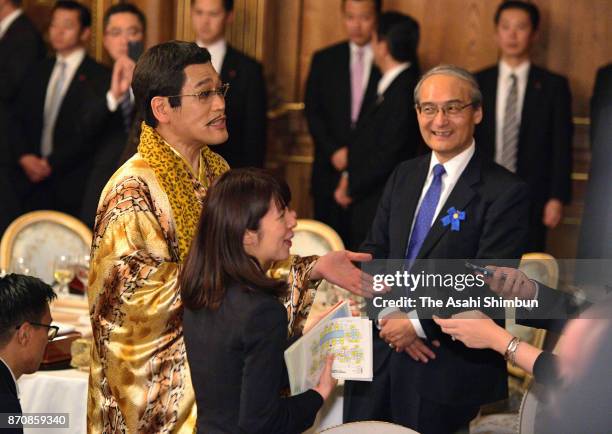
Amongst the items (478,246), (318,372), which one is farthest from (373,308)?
(318,372)

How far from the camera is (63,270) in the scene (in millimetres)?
4078

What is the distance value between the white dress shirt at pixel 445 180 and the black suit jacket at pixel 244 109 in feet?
8.71

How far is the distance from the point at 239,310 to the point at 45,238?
8.18ft

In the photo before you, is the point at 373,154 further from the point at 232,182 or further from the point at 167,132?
the point at 232,182

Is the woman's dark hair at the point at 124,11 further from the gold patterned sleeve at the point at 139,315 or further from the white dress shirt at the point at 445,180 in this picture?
the gold patterned sleeve at the point at 139,315

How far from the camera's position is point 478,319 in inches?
110

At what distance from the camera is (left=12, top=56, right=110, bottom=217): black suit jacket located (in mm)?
5996

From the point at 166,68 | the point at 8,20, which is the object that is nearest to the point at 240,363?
the point at 166,68

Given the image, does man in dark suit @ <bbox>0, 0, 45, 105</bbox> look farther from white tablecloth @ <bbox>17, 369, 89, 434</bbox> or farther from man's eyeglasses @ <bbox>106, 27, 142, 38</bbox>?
white tablecloth @ <bbox>17, 369, 89, 434</bbox>

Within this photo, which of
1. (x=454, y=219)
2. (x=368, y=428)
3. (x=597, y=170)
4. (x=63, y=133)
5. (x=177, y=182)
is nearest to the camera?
(x=368, y=428)

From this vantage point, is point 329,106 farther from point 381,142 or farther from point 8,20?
point 8,20

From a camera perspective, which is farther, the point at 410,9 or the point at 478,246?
the point at 410,9

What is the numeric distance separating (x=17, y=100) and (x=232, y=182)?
417cm

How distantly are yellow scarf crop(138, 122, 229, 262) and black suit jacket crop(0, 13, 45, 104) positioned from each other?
357cm
